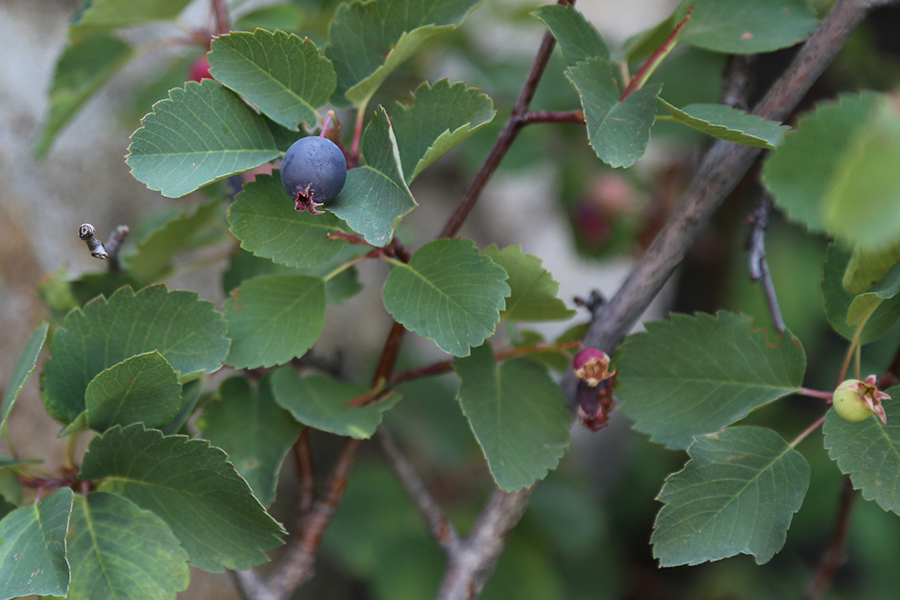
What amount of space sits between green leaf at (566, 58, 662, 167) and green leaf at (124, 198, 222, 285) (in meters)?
0.35

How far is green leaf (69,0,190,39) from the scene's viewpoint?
711 millimetres

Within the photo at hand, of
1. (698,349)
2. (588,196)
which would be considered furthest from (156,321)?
(588,196)

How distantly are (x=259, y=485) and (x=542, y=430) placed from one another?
0.25 m

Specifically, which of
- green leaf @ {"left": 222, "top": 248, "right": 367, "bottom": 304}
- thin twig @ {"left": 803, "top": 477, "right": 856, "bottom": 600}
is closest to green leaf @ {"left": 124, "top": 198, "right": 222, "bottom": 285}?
green leaf @ {"left": 222, "top": 248, "right": 367, "bottom": 304}

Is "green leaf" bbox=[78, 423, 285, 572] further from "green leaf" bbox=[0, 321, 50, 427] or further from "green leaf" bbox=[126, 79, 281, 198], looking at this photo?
"green leaf" bbox=[126, 79, 281, 198]

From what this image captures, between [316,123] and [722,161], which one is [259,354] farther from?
[722,161]

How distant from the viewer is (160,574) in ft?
1.57

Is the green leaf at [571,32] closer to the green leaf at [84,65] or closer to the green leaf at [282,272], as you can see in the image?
the green leaf at [282,272]

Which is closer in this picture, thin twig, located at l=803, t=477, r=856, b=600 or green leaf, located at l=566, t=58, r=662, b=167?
green leaf, located at l=566, t=58, r=662, b=167

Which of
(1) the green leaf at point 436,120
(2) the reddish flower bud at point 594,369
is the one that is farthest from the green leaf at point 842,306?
(1) the green leaf at point 436,120

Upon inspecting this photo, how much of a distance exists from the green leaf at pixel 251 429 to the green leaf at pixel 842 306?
459 millimetres

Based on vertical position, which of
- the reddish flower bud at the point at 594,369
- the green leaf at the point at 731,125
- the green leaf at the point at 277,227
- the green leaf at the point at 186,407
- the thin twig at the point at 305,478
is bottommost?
the thin twig at the point at 305,478

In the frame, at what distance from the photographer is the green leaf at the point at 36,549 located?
1.42ft

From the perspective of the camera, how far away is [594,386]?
54 centimetres
